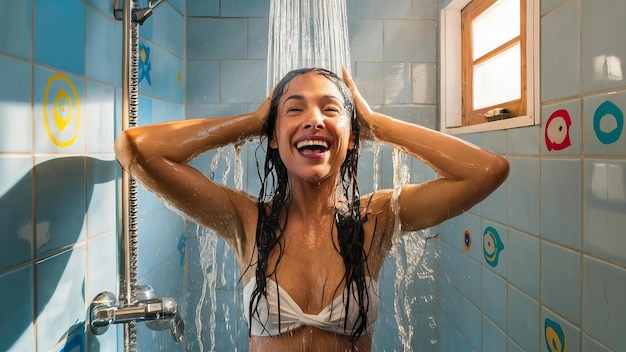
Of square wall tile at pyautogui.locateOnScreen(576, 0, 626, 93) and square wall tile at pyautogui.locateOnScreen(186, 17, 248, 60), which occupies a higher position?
square wall tile at pyautogui.locateOnScreen(186, 17, 248, 60)

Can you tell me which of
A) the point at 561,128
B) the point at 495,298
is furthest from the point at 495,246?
Result: the point at 561,128

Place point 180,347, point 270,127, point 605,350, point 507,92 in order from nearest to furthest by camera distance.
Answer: point 605,350 < point 270,127 < point 507,92 < point 180,347

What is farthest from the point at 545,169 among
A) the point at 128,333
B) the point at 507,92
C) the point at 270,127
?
the point at 128,333

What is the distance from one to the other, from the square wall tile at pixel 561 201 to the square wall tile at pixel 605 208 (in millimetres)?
31

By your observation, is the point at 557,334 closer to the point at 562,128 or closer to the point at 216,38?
the point at 562,128

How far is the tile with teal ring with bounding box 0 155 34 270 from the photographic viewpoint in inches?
25.3

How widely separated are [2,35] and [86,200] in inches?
13.4

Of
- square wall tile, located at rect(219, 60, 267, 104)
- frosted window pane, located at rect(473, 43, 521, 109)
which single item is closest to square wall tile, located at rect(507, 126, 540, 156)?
frosted window pane, located at rect(473, 43, 521, 109)

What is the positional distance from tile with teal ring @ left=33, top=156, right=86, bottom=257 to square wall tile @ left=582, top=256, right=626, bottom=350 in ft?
3.11

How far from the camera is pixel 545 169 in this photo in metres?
0.98

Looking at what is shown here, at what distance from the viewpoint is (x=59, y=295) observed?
2.58 feet

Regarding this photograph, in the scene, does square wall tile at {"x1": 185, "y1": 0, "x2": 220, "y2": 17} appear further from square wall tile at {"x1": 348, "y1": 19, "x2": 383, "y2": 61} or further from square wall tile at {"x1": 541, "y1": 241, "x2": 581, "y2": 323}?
square wall tile at {"x1": 541, "y1": 241, "x2": 581, "y2": 323}

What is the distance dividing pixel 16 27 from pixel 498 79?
1.23 metres

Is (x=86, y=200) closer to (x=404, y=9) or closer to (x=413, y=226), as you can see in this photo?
(x=413, y=226)
